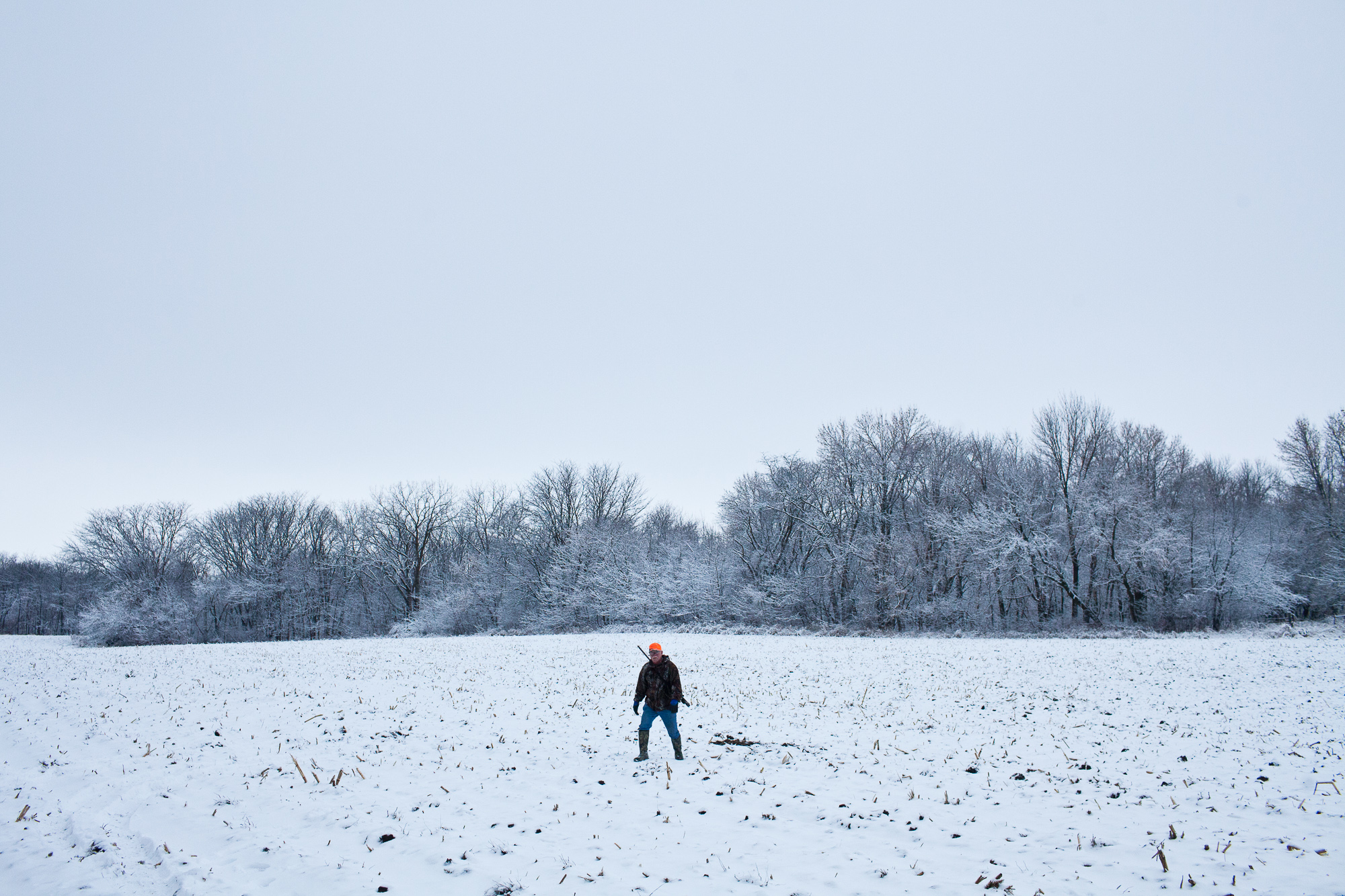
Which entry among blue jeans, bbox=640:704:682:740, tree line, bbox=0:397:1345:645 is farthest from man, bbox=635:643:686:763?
tree line, bbox=0:397:1345:645

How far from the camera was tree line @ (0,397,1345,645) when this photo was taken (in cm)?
3744

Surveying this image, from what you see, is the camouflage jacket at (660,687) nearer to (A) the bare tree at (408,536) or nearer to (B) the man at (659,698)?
(B) the man at (659,698)

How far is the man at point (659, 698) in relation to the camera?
1007 centimetres

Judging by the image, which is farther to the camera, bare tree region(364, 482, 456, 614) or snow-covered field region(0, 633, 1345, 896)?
bare tree region(364, 482, 456, 614)

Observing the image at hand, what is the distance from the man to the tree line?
31.3m

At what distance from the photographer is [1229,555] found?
119 ft

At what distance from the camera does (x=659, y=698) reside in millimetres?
10109

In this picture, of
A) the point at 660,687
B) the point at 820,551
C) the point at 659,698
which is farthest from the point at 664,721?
the point at 820,551

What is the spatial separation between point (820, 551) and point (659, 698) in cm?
3810

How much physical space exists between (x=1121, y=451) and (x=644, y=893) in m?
49.1

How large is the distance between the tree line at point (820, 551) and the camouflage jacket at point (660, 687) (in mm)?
31388

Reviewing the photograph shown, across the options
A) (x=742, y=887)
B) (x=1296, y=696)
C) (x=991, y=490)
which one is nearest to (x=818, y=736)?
(x=742, y=887)

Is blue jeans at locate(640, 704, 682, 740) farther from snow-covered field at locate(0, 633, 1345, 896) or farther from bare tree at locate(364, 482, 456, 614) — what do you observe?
bare tree at locate(364, 482, 456, 614)

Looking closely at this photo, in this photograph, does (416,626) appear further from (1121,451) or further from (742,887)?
(1121,451)
